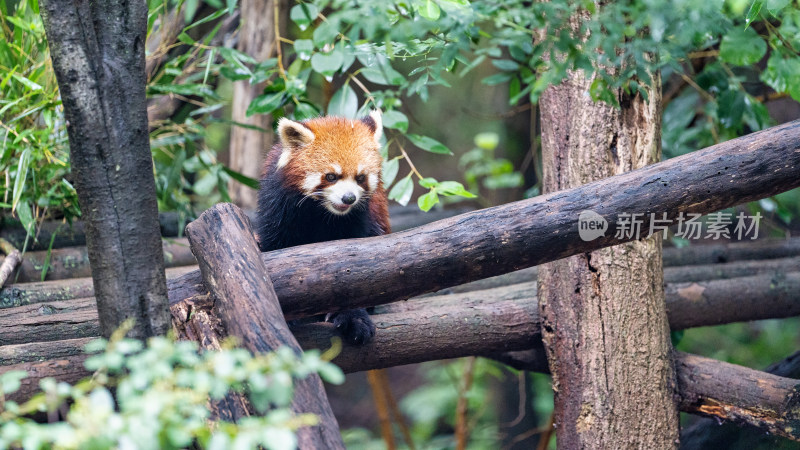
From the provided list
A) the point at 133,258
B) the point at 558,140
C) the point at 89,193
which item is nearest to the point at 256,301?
the point at 133,258

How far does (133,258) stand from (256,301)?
0.30 m

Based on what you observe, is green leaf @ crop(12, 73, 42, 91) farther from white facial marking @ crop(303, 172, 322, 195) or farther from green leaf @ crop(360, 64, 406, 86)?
green leaf @ crop(360, 64, 406, 86)

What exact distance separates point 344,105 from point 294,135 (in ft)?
1.39

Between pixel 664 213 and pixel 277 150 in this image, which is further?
pixel 277 150

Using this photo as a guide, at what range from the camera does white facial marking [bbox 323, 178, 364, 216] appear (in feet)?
7.82

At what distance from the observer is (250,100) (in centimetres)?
378

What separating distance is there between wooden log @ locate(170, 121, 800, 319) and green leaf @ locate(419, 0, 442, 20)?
0.57m

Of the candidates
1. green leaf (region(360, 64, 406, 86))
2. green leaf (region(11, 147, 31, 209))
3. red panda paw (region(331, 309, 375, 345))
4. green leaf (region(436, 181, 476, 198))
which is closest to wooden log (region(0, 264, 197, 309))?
green leaf (region(11, 147, 31, 209))

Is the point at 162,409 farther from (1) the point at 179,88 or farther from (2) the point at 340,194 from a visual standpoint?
(1) the point at 179,88

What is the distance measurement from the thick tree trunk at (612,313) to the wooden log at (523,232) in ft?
1.22

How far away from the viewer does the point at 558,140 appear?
7.55 ft

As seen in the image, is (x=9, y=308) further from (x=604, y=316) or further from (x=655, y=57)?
(x=655, y=57)

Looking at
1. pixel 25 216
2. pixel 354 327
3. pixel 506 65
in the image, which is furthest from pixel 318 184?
pixel 506 65

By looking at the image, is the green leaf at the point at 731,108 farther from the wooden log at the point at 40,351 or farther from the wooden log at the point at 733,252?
the wooden log at the point at 40,351
